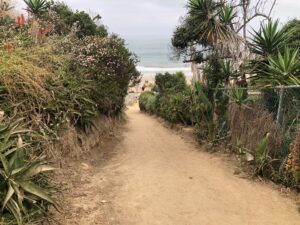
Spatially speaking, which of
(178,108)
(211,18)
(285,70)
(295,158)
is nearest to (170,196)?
(295,158)

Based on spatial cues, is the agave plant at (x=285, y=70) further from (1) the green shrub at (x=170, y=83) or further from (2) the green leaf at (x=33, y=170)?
(1) the green shrub at (x=170, y=83)

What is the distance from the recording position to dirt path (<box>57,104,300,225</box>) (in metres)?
6.44

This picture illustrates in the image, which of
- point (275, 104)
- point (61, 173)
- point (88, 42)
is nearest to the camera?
point (61, 173)

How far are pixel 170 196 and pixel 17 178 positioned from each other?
3.28 meters

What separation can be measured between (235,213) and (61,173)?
335cm

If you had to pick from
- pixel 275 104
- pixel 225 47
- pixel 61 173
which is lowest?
pixel 61 173

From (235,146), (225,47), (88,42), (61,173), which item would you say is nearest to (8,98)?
(61,173)

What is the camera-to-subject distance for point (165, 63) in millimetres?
88750

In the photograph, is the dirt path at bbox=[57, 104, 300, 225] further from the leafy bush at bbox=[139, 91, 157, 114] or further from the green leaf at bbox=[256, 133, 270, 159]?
the leafy bush at bbox=[139, 91, 157, 114]

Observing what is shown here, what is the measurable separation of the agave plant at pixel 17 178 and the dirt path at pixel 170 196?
887 mm

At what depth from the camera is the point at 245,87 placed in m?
11.8

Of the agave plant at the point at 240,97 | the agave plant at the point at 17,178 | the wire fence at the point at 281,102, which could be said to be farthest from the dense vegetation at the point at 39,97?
the wire fence at the point at 281,102

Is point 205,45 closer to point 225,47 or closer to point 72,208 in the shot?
point 225,47

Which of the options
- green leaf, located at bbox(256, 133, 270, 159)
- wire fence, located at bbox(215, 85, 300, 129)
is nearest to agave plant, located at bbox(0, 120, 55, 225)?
green leaf, located at bbox(256, 133, 270, 159)
